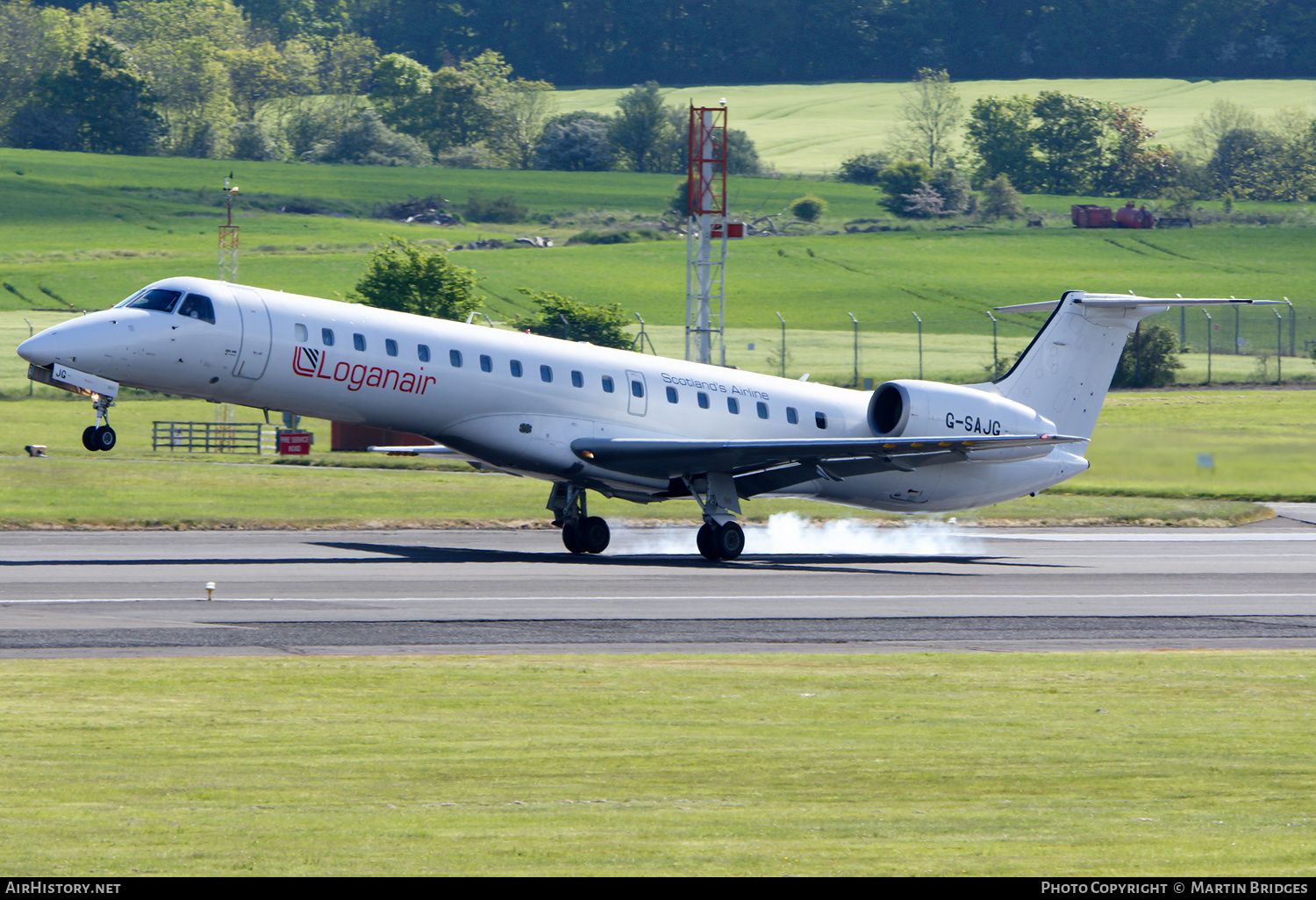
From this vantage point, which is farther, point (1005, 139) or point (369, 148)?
point (369, 148)

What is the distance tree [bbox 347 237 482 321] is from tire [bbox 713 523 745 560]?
155 feet

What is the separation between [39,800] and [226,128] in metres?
192

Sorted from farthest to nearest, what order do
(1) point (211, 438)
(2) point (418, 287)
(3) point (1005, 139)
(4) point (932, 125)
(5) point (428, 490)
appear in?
1. (4) point (932, 125)
2. (3) point (1005, 139)
3. (2) point (418, 287)
4. (1) point (211, 438)
5. (5) point (428, 490)

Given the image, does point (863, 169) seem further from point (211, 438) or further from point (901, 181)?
point (211, 438)

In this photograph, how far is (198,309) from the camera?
86.2ft

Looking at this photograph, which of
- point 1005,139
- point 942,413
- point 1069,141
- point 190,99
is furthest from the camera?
point 190,99

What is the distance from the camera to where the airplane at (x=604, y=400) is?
85.8 ft

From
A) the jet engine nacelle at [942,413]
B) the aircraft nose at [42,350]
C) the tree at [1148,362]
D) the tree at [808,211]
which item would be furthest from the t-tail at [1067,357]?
the tree at [808,211]

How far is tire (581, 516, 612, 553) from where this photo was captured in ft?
102

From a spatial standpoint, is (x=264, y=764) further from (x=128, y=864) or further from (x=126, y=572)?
(x=126, y=572)

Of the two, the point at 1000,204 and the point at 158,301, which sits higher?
the point at 1000,204

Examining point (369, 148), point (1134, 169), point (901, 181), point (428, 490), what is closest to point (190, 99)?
point (369, 148)

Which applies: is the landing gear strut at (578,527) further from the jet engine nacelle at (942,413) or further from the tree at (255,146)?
the tree at (255,146)

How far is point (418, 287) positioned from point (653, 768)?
6806 centimetres
